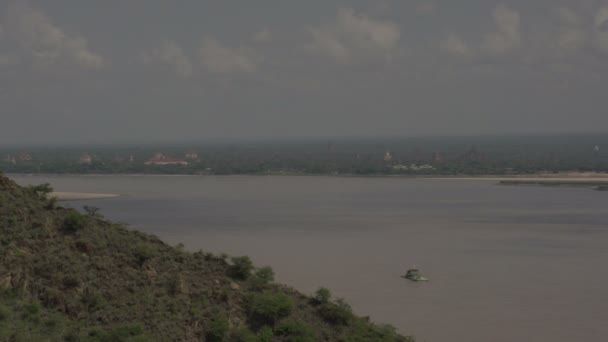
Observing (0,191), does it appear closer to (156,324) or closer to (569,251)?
(156,324)

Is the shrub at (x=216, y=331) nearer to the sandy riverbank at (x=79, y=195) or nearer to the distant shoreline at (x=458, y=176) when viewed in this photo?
the sandy riverbank at (x=79, y=195)

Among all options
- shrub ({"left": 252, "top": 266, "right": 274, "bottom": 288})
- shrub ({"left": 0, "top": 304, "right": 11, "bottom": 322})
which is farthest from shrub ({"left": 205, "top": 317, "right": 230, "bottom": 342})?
shrub ({"left": 0, "top": 304, "right": 11, "bottom": 322})

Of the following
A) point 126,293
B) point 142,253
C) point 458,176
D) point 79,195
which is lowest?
point 79,195

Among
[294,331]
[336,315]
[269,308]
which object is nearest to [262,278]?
[336,315]

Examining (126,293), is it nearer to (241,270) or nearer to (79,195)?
(241,270)

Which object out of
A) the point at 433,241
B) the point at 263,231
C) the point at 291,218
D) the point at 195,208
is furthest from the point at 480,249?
the point at 195,208

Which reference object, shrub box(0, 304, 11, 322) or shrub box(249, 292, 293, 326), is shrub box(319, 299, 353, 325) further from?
shrub box(0, 304, 11, 322)

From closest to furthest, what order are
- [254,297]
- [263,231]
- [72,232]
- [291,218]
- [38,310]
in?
[38,310]
[254,297]
[72,232]
[263,231]
[291,218]

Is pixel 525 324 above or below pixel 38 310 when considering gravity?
below
